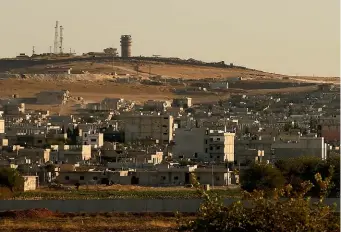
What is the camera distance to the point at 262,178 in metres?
34.7

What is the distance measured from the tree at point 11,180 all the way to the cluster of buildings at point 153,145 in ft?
11.9

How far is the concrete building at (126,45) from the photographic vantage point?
140875mm

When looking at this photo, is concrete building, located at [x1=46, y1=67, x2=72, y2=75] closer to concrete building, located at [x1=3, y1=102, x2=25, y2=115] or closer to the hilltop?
the hilltop

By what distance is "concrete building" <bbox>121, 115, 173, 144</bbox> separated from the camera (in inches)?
2186

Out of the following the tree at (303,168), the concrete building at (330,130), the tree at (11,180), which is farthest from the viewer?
the concrete building at (330,130)

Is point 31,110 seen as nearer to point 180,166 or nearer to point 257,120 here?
point 257,120

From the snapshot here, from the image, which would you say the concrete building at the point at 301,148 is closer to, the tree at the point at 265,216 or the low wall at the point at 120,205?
the low wall at the point at 120,205

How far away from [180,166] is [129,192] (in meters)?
5.34

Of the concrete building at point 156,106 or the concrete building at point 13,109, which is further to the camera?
the concrete building at point 156,106

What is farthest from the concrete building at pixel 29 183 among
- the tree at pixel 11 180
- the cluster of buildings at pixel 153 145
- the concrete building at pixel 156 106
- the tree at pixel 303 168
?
the concrete building at pixel 156 106

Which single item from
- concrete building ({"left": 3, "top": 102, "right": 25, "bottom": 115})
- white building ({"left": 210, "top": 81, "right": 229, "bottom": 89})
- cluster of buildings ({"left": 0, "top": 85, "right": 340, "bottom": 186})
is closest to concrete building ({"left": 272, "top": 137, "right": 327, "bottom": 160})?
cluster of buildings ({"left": 0, "top": 85, "right": 340, "bottom": 186})

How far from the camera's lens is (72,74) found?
365ft

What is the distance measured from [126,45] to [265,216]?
126 m

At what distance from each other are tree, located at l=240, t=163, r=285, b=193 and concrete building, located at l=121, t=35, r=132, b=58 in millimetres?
105461
